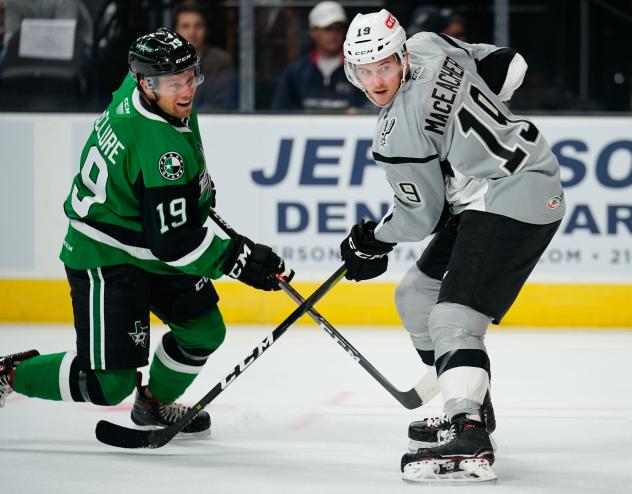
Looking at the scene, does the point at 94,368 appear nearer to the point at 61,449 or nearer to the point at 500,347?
the point at 61,449

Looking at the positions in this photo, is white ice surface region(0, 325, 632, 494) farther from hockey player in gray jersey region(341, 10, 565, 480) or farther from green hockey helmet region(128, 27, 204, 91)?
green hockey helmet region(128, 27, 204, 91)

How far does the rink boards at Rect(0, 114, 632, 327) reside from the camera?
5145mm

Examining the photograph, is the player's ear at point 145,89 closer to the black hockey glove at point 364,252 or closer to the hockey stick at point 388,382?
the hockey stick at point 388,382

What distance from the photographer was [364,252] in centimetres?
309

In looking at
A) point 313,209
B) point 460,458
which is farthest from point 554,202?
point 313,209

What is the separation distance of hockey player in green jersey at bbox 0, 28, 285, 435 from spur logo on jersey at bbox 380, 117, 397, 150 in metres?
0.46

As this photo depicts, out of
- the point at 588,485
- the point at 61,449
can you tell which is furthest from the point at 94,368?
the point at 588,485

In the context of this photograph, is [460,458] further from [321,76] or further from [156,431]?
[321,76]

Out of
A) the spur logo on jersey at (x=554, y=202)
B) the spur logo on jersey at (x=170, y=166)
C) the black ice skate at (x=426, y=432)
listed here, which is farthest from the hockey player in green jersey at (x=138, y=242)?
the spur logo on jersey at (x=554, y=202)

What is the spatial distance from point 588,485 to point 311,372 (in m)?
1.67

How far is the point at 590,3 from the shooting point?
538cm

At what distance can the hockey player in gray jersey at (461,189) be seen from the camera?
9.02ft

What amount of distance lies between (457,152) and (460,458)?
71cm

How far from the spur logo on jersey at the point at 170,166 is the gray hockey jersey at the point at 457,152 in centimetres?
49
